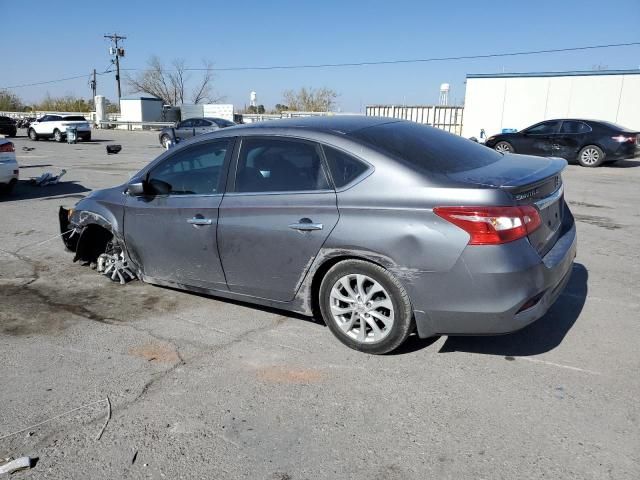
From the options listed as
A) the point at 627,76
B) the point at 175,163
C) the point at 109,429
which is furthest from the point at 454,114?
the point at 109,429

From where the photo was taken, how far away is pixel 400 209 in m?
3.27

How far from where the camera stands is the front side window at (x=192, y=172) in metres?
4.20

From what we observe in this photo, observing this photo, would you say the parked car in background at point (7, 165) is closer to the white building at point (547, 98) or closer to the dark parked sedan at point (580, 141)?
the dark parked sedan at point (580, 141)

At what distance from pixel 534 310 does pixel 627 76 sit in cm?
2297

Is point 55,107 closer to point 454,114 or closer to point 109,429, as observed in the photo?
point 454,114

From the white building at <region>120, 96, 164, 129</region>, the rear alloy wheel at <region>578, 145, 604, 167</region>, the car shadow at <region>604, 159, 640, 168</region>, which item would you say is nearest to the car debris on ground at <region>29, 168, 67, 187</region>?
the rear alloy wheel at <region>578, 145, 604, 167</region>

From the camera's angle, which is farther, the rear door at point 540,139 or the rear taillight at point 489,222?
the rear door at point 540,139

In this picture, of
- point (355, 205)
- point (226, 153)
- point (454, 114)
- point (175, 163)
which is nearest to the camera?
point (355, 205)

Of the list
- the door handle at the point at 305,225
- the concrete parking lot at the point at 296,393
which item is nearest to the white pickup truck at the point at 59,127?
the concrete parking lot at the point at 296,393

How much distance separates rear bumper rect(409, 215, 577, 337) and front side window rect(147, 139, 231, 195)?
6.29 ft

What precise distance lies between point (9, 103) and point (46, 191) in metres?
73.0

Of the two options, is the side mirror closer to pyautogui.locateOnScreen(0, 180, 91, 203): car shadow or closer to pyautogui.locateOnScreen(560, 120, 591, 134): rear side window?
pyautogui.locateOnScreen(0, 180, 91, 203): car shadow

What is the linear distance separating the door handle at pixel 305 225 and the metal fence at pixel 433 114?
87.2 feet

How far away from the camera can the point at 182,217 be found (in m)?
4.29
